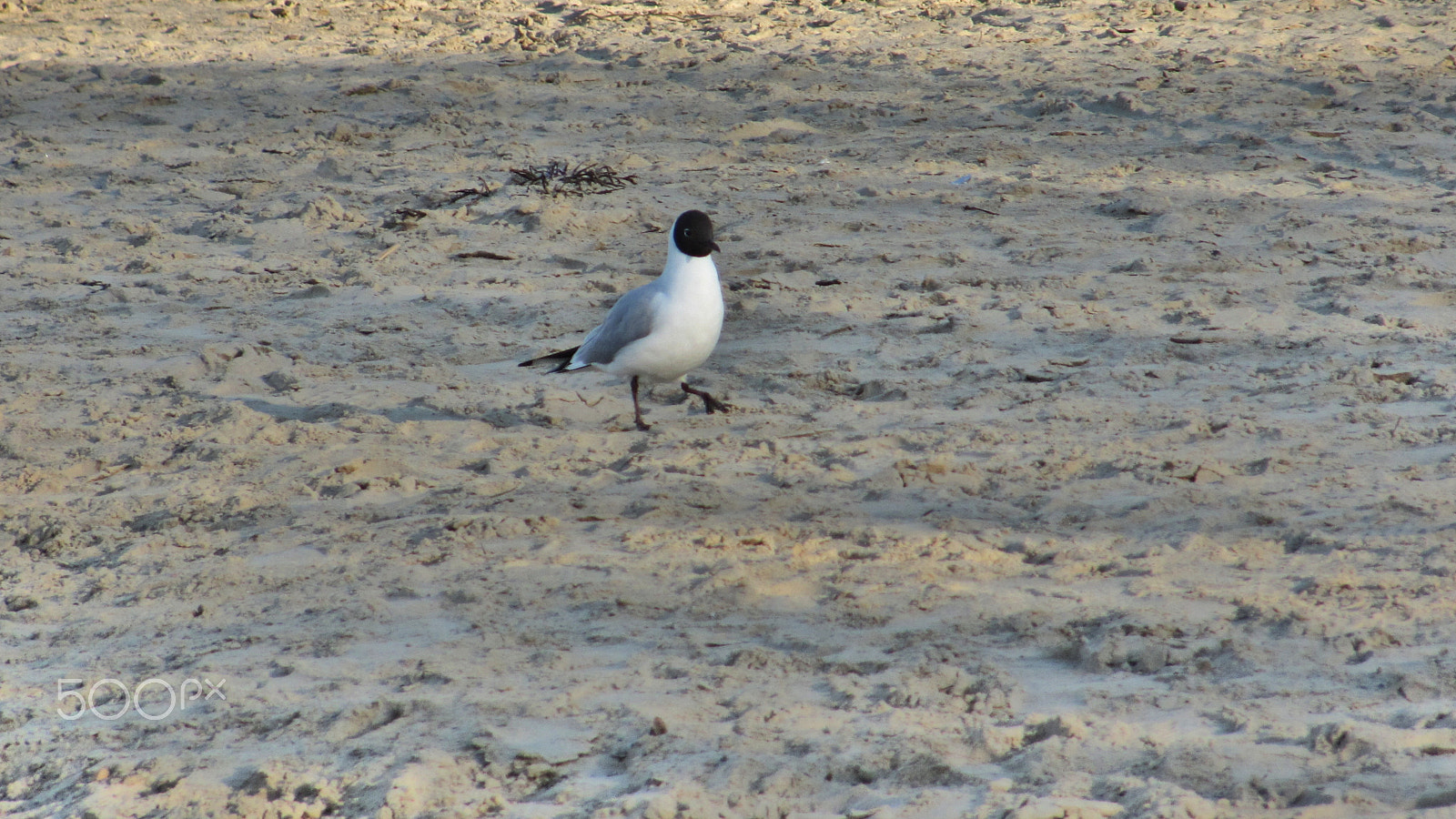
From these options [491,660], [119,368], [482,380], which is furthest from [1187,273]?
[119,368]

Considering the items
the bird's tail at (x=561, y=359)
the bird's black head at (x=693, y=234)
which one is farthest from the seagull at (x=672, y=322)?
the bird's tail at (x=561, y=359)

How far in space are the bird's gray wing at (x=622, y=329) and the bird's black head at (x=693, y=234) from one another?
19 centimetres

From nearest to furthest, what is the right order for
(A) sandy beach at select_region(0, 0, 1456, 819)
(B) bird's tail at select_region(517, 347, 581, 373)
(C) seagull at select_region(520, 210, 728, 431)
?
(A) sandy beach at select_region(0, 0, 1456, 819) → (C) seagull at select_region(520, 210, 728, 431) → (B) bird's tail at select_region(517, 347, 581, 373)

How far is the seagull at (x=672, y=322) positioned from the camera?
4.48m

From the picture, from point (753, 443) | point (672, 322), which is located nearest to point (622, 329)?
point (672, 322)

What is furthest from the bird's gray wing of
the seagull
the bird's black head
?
the bird's black head

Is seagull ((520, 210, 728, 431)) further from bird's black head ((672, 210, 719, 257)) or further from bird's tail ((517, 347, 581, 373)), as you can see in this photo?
bird's tail ((517, 347, 581, 373))

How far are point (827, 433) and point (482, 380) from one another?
4.60 ft

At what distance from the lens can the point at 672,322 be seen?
14.6ft

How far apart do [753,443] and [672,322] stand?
52 cm

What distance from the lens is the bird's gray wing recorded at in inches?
177

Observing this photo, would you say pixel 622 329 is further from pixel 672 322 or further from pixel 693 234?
pixel 693 234

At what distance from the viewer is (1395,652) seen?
2.84m

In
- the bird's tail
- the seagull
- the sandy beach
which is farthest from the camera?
the bird's tail
